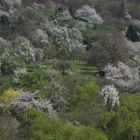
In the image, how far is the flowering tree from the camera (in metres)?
67.4

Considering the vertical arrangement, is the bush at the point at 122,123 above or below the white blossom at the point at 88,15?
below

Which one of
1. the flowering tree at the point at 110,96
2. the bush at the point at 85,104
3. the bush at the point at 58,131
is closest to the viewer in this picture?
the bush at the point at 58,131

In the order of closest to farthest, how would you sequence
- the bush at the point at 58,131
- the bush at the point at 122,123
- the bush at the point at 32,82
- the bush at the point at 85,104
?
the bush at the point at 58,131, the bush at the point at 122,123, the bush at the point at 85,104, the bush at the point at 32,82

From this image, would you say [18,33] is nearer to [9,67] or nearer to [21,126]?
[9,67]

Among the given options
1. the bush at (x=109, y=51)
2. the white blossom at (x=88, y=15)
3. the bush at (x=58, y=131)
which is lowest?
the bush at (x=58, y=131)

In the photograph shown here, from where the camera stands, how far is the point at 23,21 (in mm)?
108938

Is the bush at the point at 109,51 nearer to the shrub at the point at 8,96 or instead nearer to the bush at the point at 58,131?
the shrub at the point at 8,96

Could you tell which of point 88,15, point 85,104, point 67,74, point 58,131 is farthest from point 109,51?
point 88,15

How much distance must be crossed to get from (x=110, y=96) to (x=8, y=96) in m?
10.7

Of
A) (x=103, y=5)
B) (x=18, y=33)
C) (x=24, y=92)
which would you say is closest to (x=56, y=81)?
(x=24, y=92)

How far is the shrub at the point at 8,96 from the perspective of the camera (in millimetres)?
66062

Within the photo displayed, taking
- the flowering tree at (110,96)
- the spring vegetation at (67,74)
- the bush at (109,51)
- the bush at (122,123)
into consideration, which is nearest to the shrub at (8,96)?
the spring vegetation at (67,74)

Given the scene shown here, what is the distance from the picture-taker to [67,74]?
285ft

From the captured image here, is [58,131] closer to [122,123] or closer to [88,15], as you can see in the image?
[122,123]
